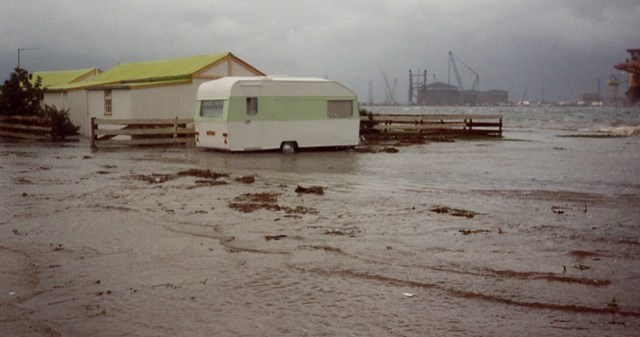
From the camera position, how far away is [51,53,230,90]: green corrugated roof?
119 feet

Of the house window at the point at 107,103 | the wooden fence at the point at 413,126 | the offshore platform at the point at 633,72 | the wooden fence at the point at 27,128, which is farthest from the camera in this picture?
the offshore platform at the point at 633,72

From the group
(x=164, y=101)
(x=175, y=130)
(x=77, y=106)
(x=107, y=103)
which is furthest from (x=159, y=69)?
(x=175, y=130)

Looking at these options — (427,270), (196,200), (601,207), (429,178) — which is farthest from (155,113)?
(427,270)

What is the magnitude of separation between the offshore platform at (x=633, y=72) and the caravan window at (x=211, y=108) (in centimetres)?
13625

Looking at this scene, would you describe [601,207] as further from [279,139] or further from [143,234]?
[279,139]

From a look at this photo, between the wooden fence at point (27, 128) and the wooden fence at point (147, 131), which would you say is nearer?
the wooden fence at point (147, 131)

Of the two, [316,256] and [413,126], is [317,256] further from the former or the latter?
[413,126]

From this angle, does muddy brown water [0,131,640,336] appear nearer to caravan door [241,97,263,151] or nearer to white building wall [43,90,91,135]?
caravan door [241,97,263,151]

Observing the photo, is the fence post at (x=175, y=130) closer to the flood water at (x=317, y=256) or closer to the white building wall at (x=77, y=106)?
the white building wall at (x=77, y=106)

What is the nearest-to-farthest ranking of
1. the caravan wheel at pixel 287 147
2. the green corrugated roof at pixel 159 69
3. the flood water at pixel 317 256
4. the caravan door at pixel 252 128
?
the flood water at pixel 317 256 < the caravan door at pixel 252 128 < the caravan wheel at pixel 287 147 < the green corrugated roof at pixel 159 69

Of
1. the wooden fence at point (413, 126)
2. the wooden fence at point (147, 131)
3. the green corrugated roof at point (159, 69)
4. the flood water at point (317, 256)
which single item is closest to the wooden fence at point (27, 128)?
the wooden fence at point (147, 131)

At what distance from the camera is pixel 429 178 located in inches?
725

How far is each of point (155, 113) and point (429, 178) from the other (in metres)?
19.5

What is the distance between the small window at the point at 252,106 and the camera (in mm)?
26672
